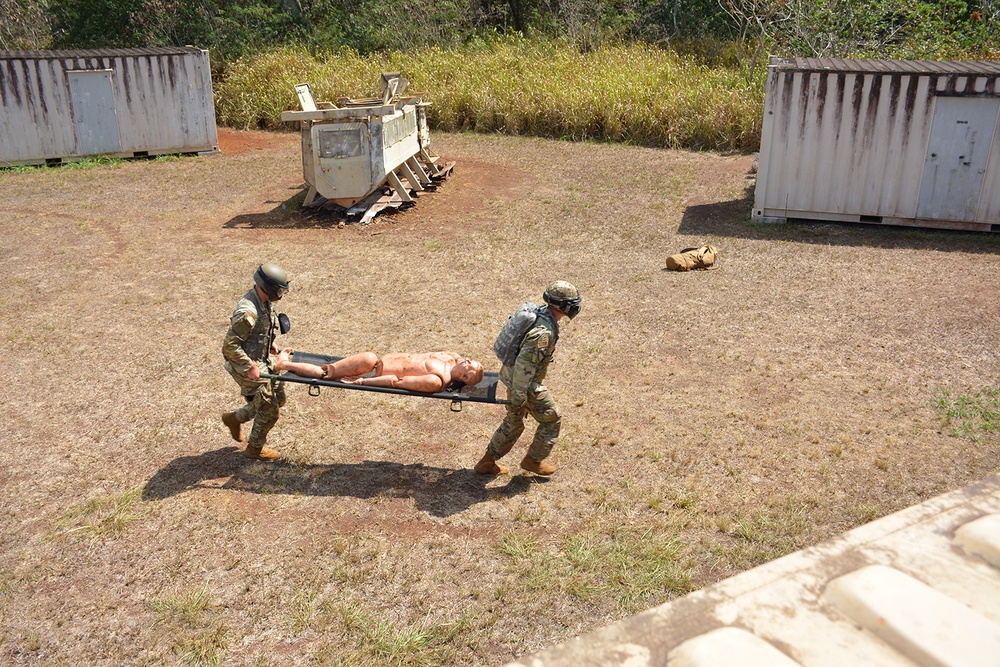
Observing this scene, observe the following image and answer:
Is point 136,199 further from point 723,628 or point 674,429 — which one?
point 723,628

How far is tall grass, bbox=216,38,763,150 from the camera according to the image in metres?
18.9

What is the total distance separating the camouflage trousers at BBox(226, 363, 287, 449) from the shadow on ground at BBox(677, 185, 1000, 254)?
8414 millimetres

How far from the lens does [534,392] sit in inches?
227

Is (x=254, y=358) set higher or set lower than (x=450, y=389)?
higher

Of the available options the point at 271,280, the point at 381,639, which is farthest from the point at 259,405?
the point at 381,639

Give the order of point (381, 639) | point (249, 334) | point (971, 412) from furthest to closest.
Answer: point (971, 412), point (249, 334), point (381, 639)

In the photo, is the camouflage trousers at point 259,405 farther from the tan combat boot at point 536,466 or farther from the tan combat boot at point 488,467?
the tan combat boot at point 536,466

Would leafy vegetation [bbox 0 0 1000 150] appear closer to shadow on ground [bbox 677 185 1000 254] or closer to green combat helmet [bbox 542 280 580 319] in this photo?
shadow on ground [bbox 677 185 1000 254]

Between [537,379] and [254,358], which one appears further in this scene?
[254,358]

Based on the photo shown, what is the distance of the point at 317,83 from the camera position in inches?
848

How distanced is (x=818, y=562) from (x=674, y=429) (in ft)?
12.0

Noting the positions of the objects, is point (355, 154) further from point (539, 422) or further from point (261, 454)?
point (539, 422)

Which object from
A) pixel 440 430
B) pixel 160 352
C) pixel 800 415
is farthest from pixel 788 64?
pixel 160 352

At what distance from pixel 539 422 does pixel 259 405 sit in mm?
2158
